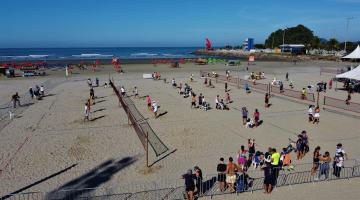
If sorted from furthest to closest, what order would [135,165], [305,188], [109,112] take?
[109,112]
[135,165]
[305,188]

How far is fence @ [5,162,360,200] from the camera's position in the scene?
11180 mm

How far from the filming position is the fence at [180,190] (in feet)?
36.7

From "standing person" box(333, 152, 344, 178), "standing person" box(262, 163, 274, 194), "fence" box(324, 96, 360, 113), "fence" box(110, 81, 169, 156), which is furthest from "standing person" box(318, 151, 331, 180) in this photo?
"fence" box(324, 96, 360, 113)

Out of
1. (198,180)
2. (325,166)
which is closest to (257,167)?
(325,166)

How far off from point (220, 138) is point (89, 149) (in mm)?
6548

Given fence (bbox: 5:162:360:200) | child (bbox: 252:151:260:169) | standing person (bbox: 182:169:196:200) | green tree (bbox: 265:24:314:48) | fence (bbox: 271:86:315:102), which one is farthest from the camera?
green tree (bbox: 265:24:314:48)

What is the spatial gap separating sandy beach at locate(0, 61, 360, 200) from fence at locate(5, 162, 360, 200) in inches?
12.7

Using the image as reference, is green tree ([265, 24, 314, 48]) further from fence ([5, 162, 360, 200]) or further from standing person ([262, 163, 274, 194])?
standing person ([262, 163, 274, 194])

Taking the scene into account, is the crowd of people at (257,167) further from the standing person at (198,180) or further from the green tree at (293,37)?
the green tree at (293,37)

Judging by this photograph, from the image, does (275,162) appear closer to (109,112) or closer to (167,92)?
(109,112)

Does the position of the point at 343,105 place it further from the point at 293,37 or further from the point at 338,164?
the point at 293,37

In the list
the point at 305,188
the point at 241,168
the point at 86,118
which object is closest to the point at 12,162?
the point at 86,118

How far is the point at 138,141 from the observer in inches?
688

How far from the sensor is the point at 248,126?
65.6ft
